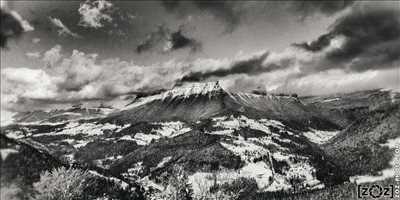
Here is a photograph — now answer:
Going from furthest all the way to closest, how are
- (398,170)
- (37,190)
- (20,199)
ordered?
(37,190)
(20,199)
(398,170)

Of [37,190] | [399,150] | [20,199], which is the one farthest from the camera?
[37,190]

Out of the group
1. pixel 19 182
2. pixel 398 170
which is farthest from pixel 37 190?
pixel 398 170

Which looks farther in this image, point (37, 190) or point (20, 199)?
point (37, 190)

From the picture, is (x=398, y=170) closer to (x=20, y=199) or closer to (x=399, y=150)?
(x=399, y=150)

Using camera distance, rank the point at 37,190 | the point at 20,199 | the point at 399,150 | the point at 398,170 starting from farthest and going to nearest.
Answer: the point at 37,190 < the point at 20,199 < the point at 398,170 < the point at 399,150

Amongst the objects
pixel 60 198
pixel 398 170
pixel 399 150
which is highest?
pixel 399 150

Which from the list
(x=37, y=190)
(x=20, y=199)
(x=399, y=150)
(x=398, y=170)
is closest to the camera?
(x=399, y=150)

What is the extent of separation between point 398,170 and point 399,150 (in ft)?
117

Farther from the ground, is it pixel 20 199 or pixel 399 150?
pixel 399 150

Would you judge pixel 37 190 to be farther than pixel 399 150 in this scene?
Yes

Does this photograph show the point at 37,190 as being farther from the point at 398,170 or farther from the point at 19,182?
the point at 398,170

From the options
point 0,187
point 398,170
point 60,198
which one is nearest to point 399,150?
point 398,170

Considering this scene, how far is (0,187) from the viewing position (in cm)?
18288

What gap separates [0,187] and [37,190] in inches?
658
